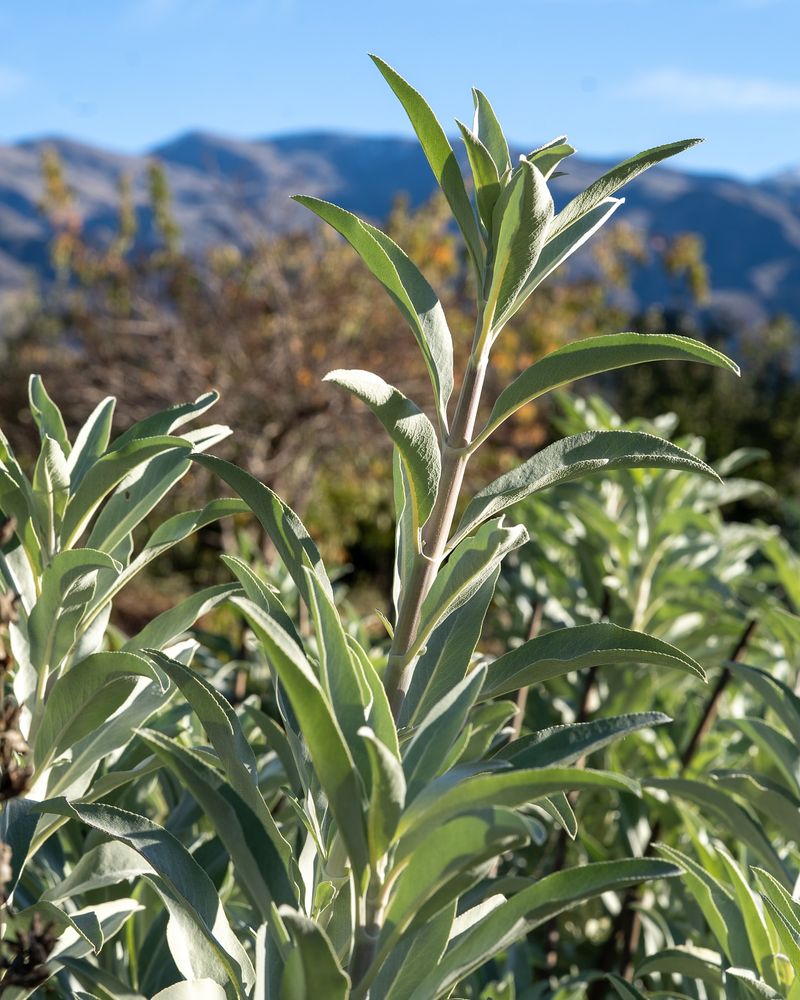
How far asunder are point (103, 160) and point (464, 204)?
164601mm

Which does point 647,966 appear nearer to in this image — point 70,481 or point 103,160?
point 70,481

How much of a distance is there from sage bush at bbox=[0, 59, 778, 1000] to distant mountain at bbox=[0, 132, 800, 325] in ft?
301

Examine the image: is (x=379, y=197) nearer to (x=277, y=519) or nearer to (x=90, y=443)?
(x=90, y=443)

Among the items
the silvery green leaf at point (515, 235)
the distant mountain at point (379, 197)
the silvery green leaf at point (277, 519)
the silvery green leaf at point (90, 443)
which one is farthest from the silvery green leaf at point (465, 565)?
the distant mountain at point (379, 197)

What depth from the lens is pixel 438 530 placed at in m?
0.97

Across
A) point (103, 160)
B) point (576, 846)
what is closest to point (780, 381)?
point (576, 846)

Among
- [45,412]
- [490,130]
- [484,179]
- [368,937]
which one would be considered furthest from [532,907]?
[45,412]

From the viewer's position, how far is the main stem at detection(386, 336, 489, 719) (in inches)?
38.2

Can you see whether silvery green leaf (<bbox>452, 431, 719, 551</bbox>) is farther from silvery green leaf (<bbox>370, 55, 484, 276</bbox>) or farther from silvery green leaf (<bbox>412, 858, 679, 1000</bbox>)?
silvery green leaf (<bbox>412, 858, 679, 1000</bbox>)

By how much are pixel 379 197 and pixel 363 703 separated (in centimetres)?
13761

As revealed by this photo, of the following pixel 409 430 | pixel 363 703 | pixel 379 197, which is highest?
pixel 379 197

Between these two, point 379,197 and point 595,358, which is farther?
point 379,197

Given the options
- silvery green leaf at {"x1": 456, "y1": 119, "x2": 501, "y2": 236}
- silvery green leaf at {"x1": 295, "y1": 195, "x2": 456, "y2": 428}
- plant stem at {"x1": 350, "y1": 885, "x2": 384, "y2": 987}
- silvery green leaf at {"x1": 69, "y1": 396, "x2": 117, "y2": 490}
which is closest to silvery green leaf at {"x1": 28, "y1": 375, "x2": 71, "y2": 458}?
silvery green leaf at {"x1": 69, "y1": 396, "x2": 117, "y2": 490}

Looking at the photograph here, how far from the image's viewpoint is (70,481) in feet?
3.99
